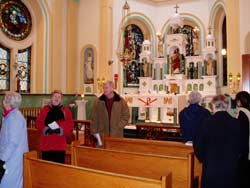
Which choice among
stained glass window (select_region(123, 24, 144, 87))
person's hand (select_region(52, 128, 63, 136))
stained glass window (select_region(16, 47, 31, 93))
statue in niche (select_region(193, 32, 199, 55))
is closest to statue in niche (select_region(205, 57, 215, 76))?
statue in niche (select_region(193, 32, 199, 55))

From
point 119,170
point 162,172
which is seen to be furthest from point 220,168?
point 119,170

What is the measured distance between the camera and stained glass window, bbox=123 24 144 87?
46.6 ft

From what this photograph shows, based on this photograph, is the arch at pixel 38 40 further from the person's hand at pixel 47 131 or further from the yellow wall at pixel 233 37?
the person's hand at pixel 47 131

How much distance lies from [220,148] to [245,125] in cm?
108

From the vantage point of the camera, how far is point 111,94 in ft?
15.8

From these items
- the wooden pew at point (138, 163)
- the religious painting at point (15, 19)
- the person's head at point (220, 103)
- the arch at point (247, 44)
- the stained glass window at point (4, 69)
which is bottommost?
the wooden pew at point (138, 163)

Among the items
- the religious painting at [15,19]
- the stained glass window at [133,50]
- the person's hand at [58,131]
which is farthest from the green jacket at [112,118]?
the stained glass window at [133,50]

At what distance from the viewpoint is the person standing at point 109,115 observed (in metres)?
4.75

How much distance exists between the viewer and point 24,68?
11828mm

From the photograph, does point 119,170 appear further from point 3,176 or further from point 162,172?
point 3,176

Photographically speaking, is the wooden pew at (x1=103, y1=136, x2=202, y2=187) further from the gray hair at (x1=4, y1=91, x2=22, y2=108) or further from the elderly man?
the gray hair at (x1=4, y1=91, x2=22, y2=108)

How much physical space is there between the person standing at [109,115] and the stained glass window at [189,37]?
1009 cm

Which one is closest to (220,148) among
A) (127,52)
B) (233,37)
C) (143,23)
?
(233,37)

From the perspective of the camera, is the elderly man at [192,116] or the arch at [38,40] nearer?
the elderly man at [192,116]
